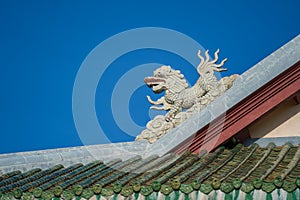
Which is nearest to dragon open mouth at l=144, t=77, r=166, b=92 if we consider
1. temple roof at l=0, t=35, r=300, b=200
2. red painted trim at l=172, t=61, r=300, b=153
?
temple roof at l=0, t=35, r=300, b=200

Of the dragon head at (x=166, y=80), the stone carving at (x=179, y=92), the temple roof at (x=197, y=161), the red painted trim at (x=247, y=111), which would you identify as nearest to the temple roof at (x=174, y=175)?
the temple roof at (x=197, y=161)

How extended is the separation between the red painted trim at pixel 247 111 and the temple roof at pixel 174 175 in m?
0.14

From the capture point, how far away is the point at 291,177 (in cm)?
385

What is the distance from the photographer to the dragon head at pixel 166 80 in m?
6.06

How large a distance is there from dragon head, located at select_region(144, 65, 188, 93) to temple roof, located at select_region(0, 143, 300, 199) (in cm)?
99

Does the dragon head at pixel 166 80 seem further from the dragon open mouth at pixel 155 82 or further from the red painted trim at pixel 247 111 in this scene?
the red painted trim at pixel 247 111

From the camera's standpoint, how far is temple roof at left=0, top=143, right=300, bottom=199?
380 centimetres

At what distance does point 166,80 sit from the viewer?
6.09m

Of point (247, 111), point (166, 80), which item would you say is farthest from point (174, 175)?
point (166, 80)

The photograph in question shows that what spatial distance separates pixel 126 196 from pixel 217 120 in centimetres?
185

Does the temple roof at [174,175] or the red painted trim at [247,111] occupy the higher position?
the red painted trim at [247,111]

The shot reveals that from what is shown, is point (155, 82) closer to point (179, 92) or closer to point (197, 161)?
point (179, 92)

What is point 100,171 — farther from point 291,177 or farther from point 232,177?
point 291,177

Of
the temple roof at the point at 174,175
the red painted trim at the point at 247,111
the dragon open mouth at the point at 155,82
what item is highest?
the dragon open mouth at the point at 155,82
